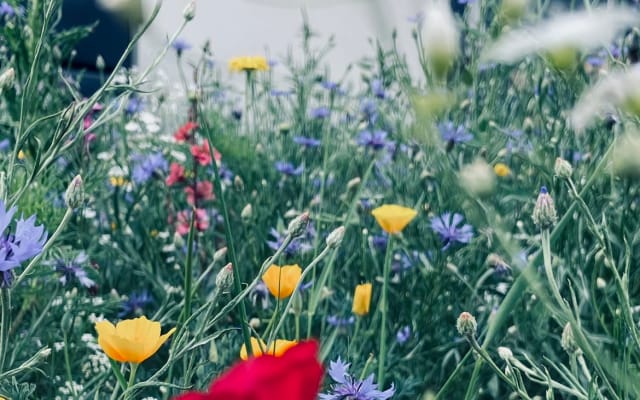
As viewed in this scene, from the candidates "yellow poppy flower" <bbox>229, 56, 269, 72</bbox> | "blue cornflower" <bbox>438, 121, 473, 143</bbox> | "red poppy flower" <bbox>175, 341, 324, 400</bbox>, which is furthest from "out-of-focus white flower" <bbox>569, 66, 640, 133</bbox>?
"yellow poppy flower" <bbox>229, 56, 269, 72</bbox>

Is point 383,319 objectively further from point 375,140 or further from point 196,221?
point 375,140

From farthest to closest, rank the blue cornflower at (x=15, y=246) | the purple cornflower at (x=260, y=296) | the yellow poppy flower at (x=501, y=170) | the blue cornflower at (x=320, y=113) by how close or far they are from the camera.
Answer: the blue cornflower at (x=320, y=113) → the yellow poppy flower at (x=501, y=170) → the purple cornflower at (x=260, y=296) → the blue cornflower at (x=15, y=246)

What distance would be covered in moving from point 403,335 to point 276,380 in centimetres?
86

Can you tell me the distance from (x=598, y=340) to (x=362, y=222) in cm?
40

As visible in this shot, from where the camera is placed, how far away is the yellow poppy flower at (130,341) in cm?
49

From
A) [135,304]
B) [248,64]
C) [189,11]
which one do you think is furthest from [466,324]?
[248,64]

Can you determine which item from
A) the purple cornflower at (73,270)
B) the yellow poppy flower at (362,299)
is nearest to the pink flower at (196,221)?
the purple cornflower at (73,270)

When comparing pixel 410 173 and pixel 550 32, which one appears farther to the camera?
pixel 410 173

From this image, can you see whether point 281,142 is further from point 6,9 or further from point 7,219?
point 7,219

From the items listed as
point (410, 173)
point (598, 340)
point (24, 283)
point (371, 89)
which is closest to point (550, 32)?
point (598, 340)

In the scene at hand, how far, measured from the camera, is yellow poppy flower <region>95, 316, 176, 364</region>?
0.49 metres

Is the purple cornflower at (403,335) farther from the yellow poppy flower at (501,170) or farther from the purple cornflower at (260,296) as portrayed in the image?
the yellow poppy flower at (501,170)

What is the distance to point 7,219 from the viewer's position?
1.34 ft

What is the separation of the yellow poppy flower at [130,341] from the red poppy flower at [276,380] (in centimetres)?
34
